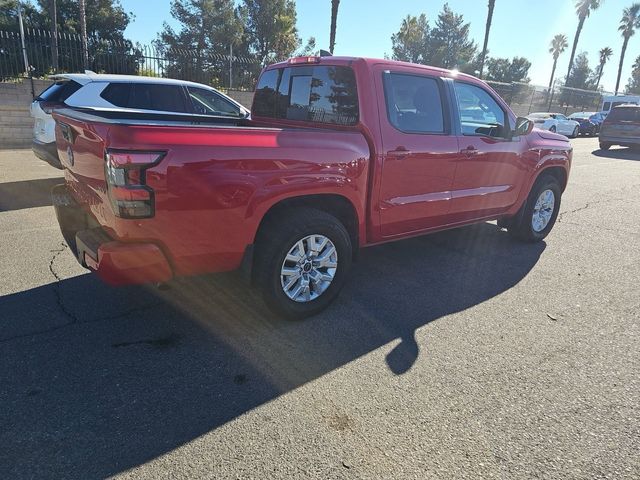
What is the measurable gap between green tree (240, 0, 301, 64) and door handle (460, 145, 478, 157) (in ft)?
135

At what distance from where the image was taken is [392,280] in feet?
14.7

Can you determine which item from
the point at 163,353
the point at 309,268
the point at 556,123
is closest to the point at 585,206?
the point at 309,268

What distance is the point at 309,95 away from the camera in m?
4.20

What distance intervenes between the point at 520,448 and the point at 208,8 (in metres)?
47.8

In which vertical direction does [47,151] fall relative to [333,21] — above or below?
below

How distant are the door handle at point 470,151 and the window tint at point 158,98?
5.19 meters

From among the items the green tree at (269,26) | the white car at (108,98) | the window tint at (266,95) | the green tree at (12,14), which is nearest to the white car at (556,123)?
the white car at (108,98)

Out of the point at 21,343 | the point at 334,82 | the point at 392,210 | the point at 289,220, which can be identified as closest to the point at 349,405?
the point at 289,220

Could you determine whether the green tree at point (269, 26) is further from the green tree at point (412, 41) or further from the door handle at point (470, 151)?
the door handle at point (470, 151)

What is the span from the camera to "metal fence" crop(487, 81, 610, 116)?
31.0 metres

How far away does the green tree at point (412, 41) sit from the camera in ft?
209

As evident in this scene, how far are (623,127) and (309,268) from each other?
18.8 metres

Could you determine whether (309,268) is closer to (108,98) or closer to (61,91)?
(108,98)

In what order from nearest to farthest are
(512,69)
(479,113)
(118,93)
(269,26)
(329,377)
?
(329,377), (479,113), (118,93), (269,26), (512,69)
